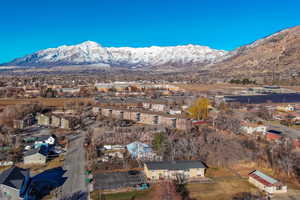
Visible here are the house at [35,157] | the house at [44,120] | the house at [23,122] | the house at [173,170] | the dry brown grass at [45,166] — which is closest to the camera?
the house at [173,170]

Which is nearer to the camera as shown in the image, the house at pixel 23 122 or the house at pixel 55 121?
the house at pixel 23 122

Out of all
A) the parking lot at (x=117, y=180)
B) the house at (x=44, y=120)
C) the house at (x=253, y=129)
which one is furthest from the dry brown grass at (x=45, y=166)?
the house at (x=253, y=129)

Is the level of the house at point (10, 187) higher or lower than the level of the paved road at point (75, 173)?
higher

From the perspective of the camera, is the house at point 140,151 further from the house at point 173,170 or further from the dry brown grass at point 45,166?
the dry brown grass at point 45,166

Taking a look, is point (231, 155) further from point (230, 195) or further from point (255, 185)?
point (230, 195)

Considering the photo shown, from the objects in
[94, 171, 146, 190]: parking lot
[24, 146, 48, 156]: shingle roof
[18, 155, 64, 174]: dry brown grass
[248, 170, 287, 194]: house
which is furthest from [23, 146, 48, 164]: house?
[248, 170, 287, 194]: house

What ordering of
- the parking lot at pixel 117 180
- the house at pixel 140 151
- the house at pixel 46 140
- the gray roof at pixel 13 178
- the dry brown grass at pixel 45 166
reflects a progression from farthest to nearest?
the house at pixel 46 140
the house at pixel 140 151
the dry brown grass at pixel 45 166
the parking lot at pixel 117 180
the gray roof at pixel 13 178

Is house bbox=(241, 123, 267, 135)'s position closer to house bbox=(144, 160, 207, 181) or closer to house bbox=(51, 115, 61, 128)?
house bbox=(144, 160, 207, 181)

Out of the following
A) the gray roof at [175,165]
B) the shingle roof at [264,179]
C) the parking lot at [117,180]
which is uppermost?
the gray roof at [175,165]
